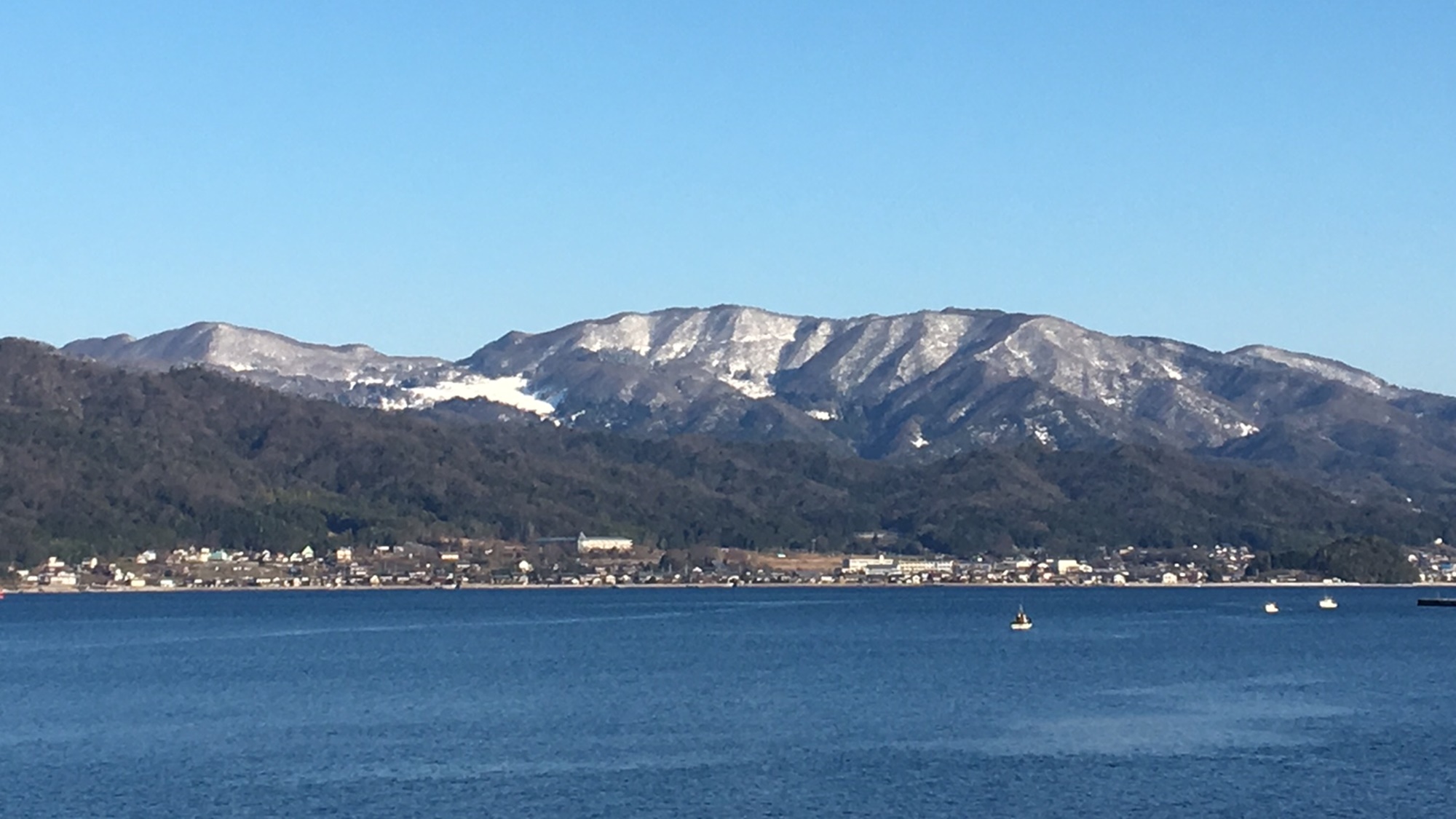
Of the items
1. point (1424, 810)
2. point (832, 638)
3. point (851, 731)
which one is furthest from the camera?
point (832, 638)

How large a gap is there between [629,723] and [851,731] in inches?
331

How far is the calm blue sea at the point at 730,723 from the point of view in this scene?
2414 inches

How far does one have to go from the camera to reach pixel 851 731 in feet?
251

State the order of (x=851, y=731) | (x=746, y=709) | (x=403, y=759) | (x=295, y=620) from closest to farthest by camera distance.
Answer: (x=403, y=759) → (x=851, y=731) → (x=746, y=709) → (x=295, y=620)

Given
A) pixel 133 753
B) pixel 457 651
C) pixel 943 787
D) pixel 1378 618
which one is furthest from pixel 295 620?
pixel 943 787

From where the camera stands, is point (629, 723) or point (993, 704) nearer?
point (629, 723)

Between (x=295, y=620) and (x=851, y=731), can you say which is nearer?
(x=851, y=731)

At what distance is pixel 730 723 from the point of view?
7988cm

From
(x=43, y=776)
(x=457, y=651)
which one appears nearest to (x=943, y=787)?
(x=43, y=776)

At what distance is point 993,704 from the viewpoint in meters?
86.0

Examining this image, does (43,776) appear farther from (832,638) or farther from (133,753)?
(832,638)

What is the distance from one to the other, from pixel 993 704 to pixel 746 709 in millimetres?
9464

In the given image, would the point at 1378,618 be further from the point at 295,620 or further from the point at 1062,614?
the point at 295,620

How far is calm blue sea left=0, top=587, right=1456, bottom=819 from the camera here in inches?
2414
